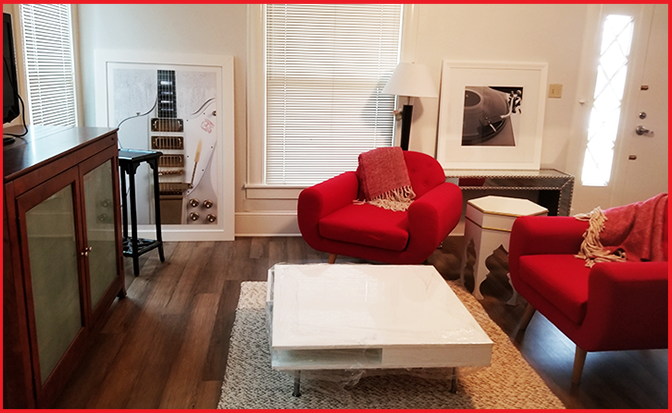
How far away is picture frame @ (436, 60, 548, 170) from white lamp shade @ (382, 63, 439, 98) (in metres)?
0.35

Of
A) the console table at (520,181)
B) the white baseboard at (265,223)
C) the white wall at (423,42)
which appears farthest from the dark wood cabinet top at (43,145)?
the console table at (520,181)

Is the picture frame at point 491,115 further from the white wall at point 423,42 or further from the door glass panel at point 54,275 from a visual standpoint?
the door glass panel at point 54,275

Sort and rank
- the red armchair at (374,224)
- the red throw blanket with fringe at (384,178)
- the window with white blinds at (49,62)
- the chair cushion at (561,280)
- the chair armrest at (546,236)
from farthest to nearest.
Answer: the red throw blanket with fringe at (384,178) → the red armchair at (374,224) → the window with white blinds at (49,62) → the chair armrest at (546,236) → the chair cushion at (561,280)

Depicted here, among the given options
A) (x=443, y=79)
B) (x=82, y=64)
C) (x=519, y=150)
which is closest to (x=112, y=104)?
(x=82, y=64)

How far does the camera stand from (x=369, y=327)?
6.34 ft

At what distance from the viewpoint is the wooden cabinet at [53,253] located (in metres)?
1.58

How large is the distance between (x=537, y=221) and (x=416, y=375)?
39.1 inches

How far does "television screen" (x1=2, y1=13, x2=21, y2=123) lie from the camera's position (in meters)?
2.05

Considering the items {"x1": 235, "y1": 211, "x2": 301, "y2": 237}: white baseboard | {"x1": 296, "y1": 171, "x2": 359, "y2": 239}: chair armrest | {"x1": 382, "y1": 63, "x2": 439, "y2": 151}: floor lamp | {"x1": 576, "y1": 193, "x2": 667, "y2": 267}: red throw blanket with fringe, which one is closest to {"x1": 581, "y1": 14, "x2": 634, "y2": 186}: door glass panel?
{"x1": 382, "y1": 63, "x2": 439, "y2": 151}: floor lamp

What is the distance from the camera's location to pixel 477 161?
4.04 meters

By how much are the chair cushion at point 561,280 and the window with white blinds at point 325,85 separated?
6.01ft

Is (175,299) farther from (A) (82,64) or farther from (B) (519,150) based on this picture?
(B) (519,150)

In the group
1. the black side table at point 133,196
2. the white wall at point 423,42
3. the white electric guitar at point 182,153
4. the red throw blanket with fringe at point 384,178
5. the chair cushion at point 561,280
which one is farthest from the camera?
the white electric guitar at point 182,153

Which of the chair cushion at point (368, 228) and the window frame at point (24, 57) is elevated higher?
the window frame at point (24, 57)
